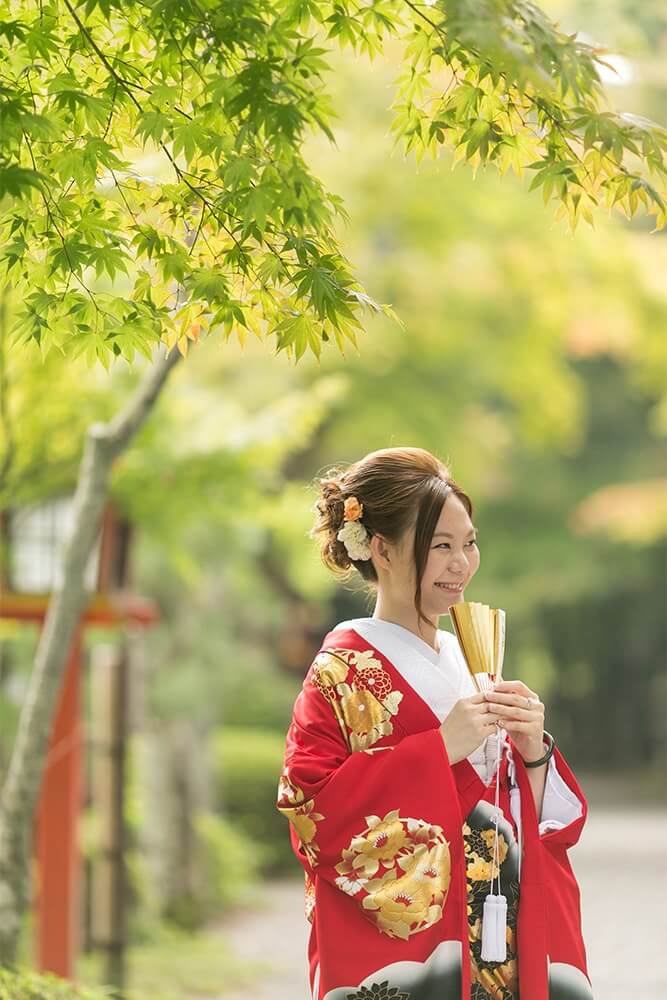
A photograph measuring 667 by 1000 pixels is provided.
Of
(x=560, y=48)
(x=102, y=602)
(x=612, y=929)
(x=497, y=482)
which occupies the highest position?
(x=497, y=482)

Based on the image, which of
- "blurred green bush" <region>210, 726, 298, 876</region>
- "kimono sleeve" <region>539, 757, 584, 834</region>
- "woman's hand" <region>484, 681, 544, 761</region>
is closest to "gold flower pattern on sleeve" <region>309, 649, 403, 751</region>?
"woman's hand" <region>484, 681, 544, 761</region>

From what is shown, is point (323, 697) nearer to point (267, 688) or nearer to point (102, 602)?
point (102, 602)

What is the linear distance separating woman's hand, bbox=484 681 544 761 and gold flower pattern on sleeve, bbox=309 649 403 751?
0.81ft

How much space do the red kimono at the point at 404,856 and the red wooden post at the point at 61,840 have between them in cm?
395

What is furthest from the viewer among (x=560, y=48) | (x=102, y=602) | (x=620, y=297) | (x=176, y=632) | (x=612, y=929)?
(x=620, y=297)

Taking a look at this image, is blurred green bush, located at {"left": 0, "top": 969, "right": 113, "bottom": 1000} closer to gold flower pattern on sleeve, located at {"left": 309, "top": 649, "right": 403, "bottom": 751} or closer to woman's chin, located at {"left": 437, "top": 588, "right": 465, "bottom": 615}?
gold flower pattern on sleeve, located at {"left": 309, "top": 649, "right": 403, "bottom": 751}

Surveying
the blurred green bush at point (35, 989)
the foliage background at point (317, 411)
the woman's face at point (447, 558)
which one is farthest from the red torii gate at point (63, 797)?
the woman's face at point (447, 558)

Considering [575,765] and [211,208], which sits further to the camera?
[575,765]

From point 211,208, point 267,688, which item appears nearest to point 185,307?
point 211,208

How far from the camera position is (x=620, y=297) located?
1392cm

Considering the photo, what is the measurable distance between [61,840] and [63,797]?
208 millimetres

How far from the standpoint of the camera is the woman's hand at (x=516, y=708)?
126 inches

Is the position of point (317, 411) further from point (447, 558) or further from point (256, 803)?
point (256, 803)

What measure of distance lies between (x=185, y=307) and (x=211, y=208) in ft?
0.80
